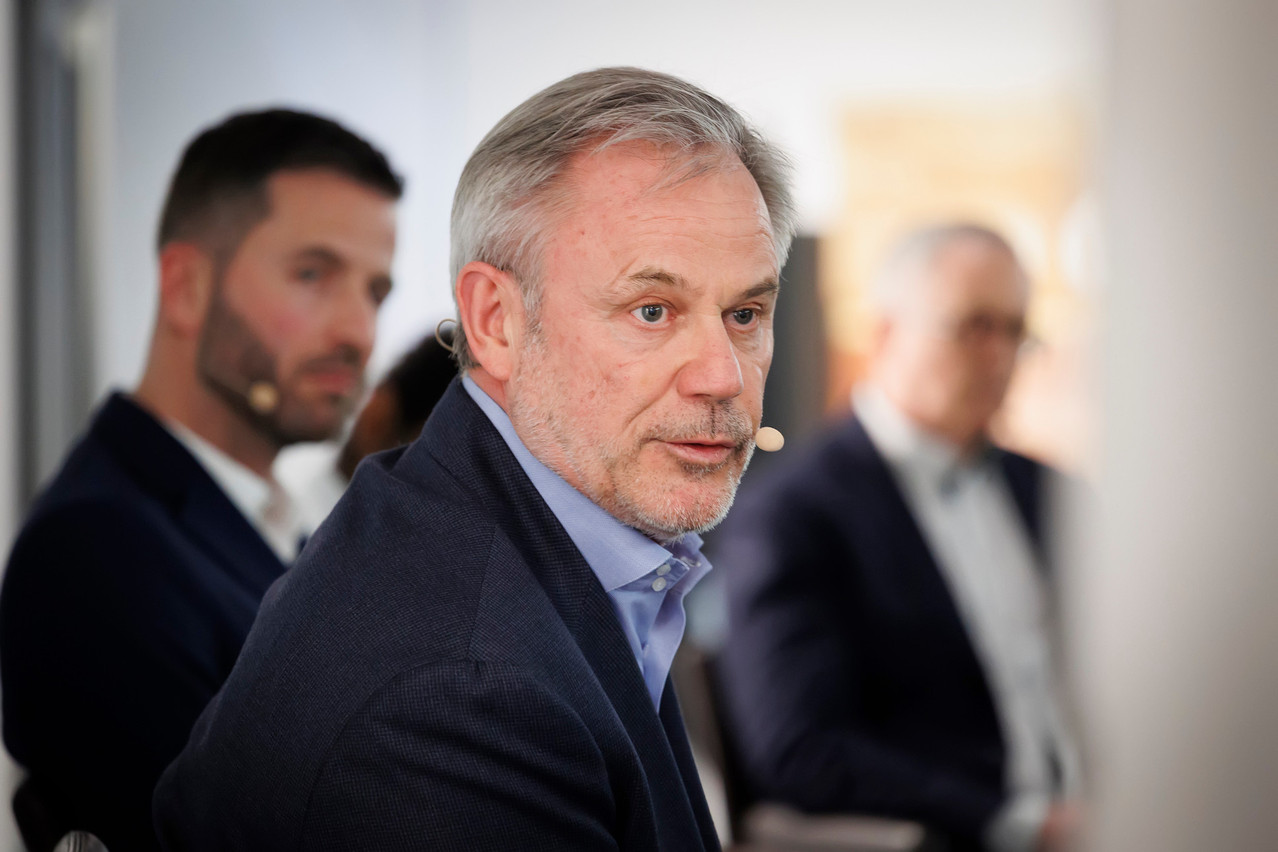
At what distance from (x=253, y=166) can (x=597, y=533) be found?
0.55m

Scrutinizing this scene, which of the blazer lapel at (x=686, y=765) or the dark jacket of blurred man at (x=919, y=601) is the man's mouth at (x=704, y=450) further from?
the dark jacket of blurred man at (x=919, y=601)

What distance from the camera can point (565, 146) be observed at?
2.48 ft

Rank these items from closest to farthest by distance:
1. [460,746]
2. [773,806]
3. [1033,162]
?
[460,746], [773,806], [1033,162]

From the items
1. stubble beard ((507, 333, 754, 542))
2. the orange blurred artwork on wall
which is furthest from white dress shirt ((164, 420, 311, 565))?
the orange blurred artwork on wall

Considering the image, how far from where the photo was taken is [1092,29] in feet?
6.38

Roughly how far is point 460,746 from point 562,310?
291mm

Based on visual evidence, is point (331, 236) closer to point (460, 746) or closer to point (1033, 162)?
point (460, 746)

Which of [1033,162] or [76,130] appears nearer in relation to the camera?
[76,130]

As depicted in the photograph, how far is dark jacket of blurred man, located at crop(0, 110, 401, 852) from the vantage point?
0.95m

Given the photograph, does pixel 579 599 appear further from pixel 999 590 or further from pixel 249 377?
pixel 999 590

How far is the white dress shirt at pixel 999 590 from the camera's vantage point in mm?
1859

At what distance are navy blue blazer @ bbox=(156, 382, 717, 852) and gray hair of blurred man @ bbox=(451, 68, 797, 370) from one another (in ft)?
0.40

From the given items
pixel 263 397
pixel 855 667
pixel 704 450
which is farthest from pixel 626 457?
pixel 855 667

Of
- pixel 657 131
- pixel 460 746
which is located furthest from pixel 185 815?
pixel 657 131
